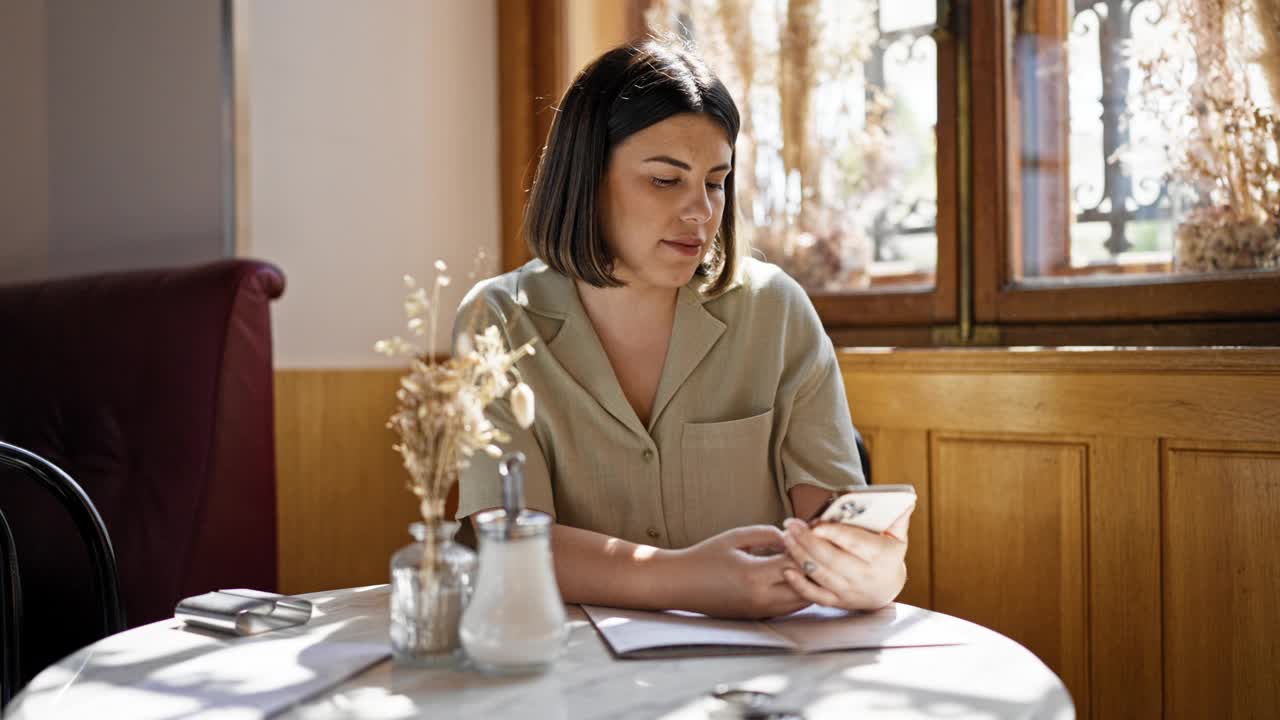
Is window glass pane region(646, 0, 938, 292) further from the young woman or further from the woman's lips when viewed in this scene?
the woman's lips

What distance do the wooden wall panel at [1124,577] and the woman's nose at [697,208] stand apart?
3.37 ft

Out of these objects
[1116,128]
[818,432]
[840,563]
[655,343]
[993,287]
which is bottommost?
[840,563]

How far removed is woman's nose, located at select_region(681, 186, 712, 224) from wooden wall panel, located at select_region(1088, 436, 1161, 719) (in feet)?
3.37

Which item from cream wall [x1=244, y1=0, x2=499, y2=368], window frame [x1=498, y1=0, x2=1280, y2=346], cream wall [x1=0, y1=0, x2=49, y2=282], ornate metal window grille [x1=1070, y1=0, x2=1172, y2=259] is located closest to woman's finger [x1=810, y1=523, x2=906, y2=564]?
window frame [x1=498, y1=0, x2=1280, y2=346]

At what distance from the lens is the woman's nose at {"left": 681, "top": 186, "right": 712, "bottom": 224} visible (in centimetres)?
162

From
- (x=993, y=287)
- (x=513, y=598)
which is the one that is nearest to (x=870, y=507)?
(x=513, y=598)

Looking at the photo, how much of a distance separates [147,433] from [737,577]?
1402 millimetres

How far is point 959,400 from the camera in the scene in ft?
7.74

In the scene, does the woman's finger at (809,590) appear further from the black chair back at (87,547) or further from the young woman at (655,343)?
the black chair back at (87,547)

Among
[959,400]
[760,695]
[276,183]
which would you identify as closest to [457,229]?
[276,183]

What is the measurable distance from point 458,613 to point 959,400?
1563mm

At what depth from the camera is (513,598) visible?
3.29ft

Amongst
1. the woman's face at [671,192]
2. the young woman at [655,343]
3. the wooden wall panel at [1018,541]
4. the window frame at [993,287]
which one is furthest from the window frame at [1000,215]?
the woman's face at [671,192]

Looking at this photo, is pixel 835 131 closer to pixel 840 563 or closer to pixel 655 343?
pixel 655 343
